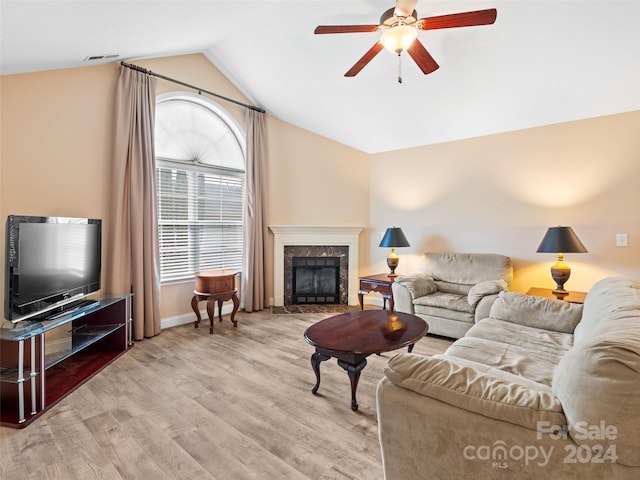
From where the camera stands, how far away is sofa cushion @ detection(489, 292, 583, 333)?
252 centimetres

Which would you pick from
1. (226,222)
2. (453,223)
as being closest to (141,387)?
(226,222)

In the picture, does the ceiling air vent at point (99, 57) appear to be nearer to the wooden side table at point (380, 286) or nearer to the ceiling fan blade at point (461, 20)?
the ceiling fan blade at point (461, 20)

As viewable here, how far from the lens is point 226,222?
15.7 ft

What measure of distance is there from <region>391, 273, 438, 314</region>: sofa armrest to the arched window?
2.38 metres

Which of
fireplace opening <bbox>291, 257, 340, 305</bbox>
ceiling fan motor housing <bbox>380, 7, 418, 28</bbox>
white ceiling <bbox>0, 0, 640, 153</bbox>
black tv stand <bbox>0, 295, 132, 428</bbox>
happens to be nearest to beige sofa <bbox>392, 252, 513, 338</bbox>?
fireplace opening <bbox>291, 257, 340, 305</bbox>

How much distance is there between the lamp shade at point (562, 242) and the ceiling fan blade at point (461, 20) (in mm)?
2328

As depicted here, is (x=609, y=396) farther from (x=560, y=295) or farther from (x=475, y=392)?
(x=560, y=295)

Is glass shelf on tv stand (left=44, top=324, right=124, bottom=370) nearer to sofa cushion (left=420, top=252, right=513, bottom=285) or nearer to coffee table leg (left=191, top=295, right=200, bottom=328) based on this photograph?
coffee table leg (left=191, top=295, right=200, bottom=328)

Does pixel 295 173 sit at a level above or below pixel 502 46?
below

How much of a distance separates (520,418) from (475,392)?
146 millimetres

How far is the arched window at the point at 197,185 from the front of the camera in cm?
411

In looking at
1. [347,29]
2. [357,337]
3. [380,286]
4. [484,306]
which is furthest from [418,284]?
[347,29]

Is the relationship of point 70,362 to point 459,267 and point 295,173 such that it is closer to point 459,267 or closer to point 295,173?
point 295,173

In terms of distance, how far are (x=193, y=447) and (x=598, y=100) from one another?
466cm
